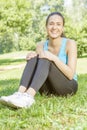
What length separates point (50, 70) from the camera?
16.1 ft

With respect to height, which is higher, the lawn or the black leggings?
the black leggings

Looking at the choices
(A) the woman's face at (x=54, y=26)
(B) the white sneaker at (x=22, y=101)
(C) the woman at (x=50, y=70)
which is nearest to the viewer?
(B) the white sneaker at (x=22, y=101)

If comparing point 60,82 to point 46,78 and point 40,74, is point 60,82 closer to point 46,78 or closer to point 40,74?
point 46,78

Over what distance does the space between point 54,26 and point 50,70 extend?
77 cm

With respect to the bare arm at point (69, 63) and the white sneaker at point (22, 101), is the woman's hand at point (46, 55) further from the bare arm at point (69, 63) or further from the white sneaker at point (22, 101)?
the white sneaker at point (22, 101)

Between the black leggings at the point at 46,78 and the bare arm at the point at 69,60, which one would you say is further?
the bare arm at the point at 69,60

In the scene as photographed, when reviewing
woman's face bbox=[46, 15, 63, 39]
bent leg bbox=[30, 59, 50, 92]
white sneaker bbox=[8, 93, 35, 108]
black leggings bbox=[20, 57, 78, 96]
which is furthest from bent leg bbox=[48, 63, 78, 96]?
woman's face bbox=[46, 15, 63, 39]

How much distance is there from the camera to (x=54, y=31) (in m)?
5.32

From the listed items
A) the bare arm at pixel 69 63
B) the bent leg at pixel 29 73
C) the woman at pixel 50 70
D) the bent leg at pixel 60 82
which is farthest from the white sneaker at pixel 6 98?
the bare arm at pixel 69 63

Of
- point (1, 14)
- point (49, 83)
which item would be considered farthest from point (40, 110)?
point (1, 14)

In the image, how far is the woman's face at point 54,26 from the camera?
17.4ft

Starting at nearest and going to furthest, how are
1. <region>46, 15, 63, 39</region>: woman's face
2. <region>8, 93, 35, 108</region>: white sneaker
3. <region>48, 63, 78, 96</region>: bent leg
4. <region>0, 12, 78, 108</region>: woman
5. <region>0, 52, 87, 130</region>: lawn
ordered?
<region>0, 52, 87, 130</region>: lawn < <region>8, 93, 35, 108</region>: white sneaker < <region>0, 12, 78, 108</region>: woman < <region>48, 63, 78, 96</region>: bent leg < <region>46, 15, 63, 39</region>: woman's face

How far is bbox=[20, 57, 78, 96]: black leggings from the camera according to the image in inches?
186

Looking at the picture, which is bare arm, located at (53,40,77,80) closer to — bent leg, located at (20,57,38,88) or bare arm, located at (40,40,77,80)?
bare arm, located at (40,40,77,80)
